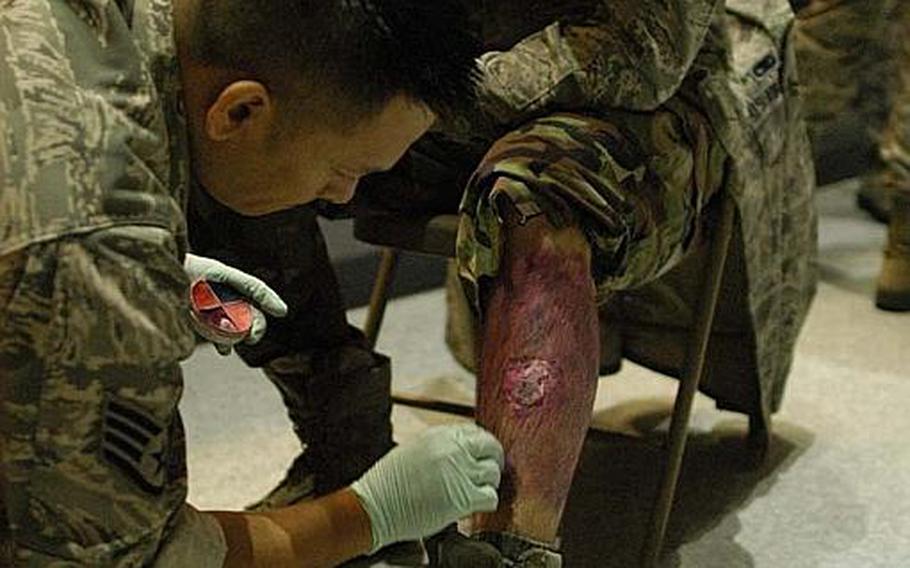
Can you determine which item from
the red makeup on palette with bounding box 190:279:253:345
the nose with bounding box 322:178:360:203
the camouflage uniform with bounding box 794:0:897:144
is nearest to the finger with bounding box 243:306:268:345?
the red makeup on palette with bounding box 190:279:253:345

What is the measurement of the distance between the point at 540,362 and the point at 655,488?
20.1 inches

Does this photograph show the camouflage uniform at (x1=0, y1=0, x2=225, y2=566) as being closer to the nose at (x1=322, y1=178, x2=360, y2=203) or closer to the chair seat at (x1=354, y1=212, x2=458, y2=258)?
the nose at (x1=322, y1=178, x2=360, y2=203)

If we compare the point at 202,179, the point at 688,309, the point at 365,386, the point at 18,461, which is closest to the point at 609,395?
the point at 688,309

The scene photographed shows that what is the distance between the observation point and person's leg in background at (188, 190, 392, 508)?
150 cm

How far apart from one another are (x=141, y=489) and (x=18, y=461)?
3.0 inches

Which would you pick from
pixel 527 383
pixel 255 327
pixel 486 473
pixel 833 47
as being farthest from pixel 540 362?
pixel 833 47

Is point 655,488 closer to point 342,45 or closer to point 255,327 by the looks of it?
point 255,327

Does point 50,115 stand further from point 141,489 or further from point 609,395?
point 609,395

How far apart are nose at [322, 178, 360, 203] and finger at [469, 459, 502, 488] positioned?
0.73 feet

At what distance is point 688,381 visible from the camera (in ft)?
5.02

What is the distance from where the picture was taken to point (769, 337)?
1.63 meters

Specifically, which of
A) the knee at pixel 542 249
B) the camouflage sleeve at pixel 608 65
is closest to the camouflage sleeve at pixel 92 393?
the knee at pixel 542 249

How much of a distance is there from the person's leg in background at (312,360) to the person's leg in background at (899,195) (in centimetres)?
101

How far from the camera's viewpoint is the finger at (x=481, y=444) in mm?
1186
